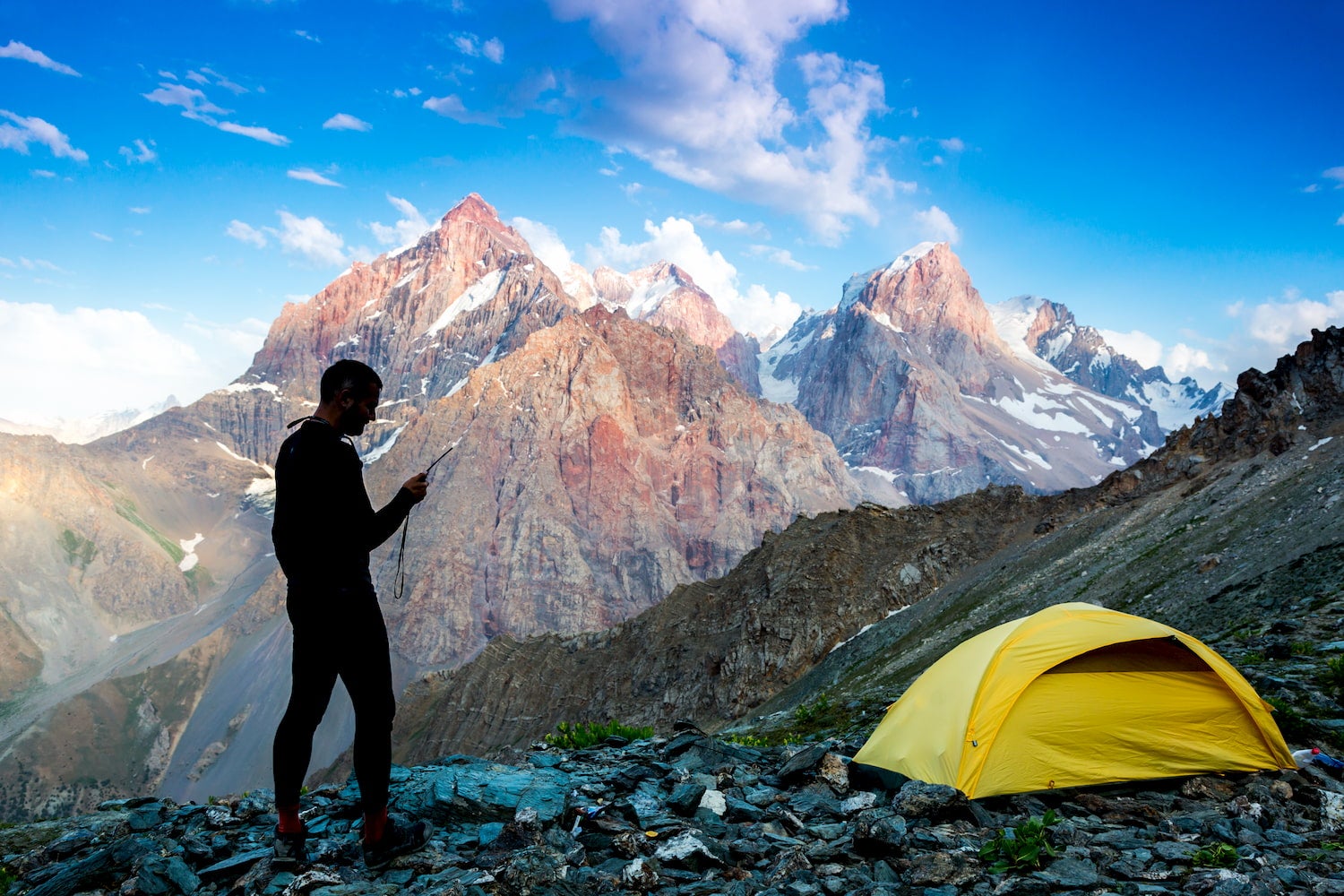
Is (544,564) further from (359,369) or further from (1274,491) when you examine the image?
(359,369)

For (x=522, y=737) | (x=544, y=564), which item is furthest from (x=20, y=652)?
(x=522, y=737)

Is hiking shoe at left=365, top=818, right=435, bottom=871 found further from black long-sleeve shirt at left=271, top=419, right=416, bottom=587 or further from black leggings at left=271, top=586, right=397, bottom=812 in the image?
black long-sleeve shirt at left=271, top=419, right=416, bottom=587

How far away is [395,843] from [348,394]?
350 centimetres

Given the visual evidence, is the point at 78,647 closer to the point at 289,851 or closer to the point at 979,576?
the point at 979,576

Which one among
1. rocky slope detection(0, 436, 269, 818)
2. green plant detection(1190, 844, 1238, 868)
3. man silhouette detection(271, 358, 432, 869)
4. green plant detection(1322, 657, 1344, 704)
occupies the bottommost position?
rocky slope detection(0, 436, 269, 818)

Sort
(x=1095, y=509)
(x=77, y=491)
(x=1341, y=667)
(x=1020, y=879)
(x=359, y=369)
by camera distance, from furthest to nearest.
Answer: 1. (x=77, y=491)
2. (x=1095, y=509)
3. (x=1341, y=667)
4. (x=359, y=369)
5. (x=1020, y=879)

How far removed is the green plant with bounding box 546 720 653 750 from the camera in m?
10.5

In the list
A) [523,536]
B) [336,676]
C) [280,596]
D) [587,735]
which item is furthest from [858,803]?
[280,596]

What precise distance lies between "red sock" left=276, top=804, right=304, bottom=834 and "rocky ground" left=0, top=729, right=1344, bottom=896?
0.90 feet

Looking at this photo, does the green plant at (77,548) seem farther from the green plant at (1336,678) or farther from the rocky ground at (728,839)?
the green plant at (1336,678)

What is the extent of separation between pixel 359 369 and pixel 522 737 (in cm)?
5915

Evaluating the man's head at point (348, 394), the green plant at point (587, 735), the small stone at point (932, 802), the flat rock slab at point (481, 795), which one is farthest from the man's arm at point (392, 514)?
the green plant at point (587, 735)

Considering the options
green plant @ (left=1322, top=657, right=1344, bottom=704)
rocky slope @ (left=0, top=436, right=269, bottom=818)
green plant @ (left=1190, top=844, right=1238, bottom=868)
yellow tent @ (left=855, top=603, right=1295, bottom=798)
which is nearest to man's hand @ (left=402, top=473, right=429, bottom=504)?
yellow tent @ (left=855, top=603, right=1295, bottom=798)

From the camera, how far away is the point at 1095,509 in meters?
36.3
